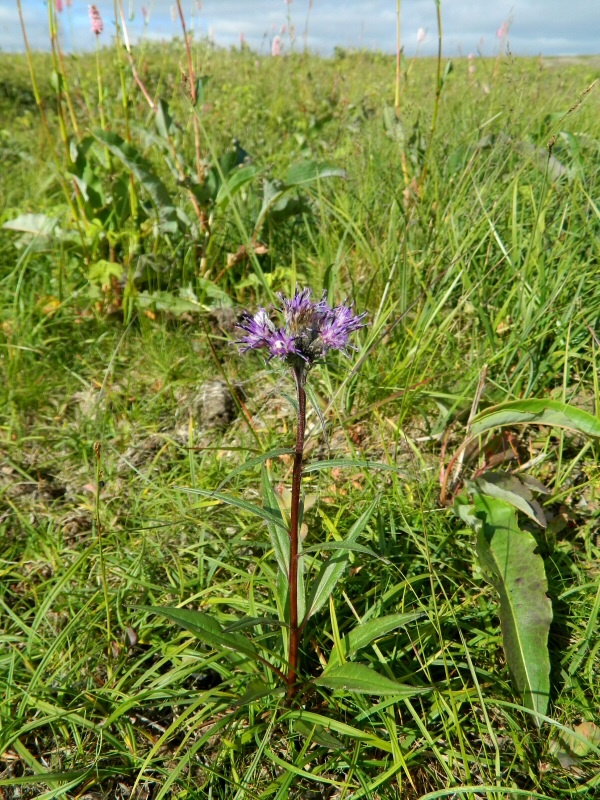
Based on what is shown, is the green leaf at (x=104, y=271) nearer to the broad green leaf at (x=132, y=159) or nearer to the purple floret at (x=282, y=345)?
the broad green leaf at (x=132, y=159)

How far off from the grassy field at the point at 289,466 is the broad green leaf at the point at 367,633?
0.06ft

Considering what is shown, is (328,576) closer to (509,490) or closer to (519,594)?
(519,594)

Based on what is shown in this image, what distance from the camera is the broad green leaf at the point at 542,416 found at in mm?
1551

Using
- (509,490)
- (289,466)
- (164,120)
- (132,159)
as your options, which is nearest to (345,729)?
(509,490)

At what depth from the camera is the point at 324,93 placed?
592 cm

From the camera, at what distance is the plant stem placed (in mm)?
1133

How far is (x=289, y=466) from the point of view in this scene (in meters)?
1.99

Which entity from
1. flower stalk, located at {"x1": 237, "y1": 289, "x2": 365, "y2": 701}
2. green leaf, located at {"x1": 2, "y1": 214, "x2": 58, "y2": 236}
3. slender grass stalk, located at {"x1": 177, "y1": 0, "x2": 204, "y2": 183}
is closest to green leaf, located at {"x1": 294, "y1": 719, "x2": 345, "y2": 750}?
flower stalk, located at {"x1": 237, "y1": 289, "x2": 365, "y2": 701}

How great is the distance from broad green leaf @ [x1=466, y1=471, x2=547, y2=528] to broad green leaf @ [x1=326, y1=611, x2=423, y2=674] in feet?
1.40

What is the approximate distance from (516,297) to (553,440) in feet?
1.99

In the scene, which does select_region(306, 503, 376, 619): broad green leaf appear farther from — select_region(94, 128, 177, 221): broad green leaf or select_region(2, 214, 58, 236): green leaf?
select_region(2, 214, 58, 236): green leaf

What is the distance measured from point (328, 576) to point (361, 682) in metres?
0.25

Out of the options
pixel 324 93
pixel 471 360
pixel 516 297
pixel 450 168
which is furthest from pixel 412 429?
pixel 324 93

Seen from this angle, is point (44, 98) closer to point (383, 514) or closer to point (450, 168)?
point (450, 168)
